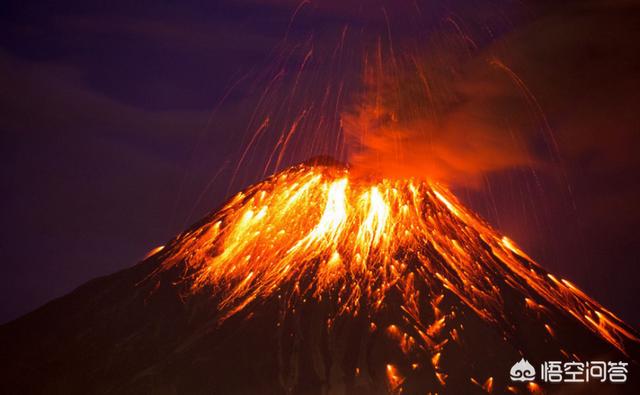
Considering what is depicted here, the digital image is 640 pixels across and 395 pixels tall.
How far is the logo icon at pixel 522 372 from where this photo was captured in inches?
1909

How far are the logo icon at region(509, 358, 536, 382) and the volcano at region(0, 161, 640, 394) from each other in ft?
1.74

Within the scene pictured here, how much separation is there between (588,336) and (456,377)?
38.4 ft

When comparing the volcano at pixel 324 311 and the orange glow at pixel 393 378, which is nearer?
the orange glow at pixel 393 378

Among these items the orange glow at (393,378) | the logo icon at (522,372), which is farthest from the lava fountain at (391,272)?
the logo icon at (522,372)

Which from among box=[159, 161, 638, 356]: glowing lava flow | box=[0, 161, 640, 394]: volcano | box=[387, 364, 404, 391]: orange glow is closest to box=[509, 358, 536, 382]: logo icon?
box=[0, 161, 640, 394]: volcano

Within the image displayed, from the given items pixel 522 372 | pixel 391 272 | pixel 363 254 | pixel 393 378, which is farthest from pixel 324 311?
pixel 522 372

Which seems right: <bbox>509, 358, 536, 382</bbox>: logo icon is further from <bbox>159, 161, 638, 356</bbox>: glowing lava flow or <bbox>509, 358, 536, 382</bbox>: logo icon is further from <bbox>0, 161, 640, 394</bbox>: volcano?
<bbox>159, 161, 638, 356</bbox>: glowing lava flow

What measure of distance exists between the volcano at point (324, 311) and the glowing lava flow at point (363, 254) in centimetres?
12

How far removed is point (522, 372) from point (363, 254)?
1369 centimetres

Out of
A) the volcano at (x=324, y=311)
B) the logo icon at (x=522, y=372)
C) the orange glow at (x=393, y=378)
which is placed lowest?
the logo icon at (x=522, y=372)

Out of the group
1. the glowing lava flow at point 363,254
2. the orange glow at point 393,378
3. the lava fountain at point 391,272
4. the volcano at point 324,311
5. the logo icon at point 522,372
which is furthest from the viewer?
the glowing lava flow at point 363,254

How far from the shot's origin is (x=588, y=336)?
179 ft

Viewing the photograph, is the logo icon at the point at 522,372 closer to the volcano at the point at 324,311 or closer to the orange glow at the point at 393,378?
the volcano at the point at 324,311

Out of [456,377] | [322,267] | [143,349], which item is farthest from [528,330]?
[143,349]
